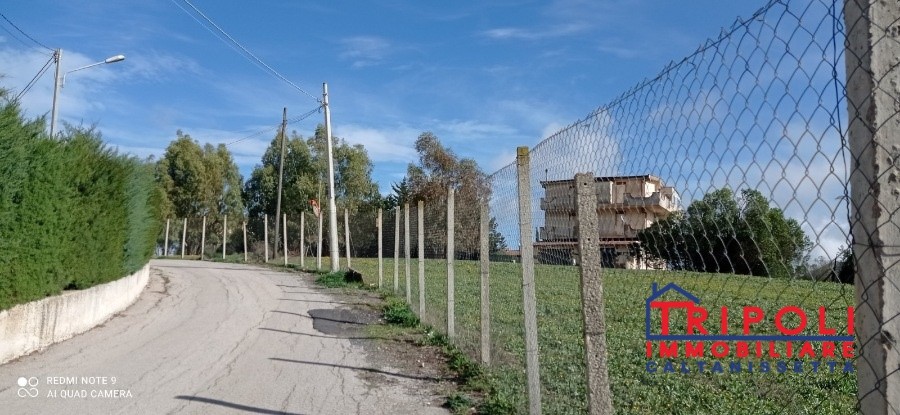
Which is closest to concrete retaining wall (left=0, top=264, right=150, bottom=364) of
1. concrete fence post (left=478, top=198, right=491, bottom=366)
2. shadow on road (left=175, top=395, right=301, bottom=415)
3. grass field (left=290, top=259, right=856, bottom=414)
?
shadow on road (left=175, top=395, right=301, bottom=415)

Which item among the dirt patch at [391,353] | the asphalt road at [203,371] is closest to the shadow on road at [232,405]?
the asphalt road at [203,371]

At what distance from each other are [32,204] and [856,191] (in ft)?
29.5

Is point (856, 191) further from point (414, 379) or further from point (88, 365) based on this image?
point (88, 365)

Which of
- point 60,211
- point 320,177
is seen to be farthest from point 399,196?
point 60,211

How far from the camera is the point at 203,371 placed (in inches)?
315

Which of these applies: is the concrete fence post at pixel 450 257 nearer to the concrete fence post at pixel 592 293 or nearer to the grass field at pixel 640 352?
the grass field at pixel 640 352

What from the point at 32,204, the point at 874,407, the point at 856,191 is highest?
the point at 32,204

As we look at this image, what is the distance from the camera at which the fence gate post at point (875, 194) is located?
6.04 ft

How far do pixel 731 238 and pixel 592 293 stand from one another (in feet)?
3.82

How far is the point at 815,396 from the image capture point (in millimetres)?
4523

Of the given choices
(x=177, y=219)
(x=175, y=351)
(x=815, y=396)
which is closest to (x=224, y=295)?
(x=175, y=351)

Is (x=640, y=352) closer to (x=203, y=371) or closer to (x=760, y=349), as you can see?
(x=760, y=349)

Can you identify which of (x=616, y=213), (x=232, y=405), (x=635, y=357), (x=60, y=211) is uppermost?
(x=60, y=211)

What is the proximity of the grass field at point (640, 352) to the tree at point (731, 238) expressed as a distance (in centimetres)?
8
